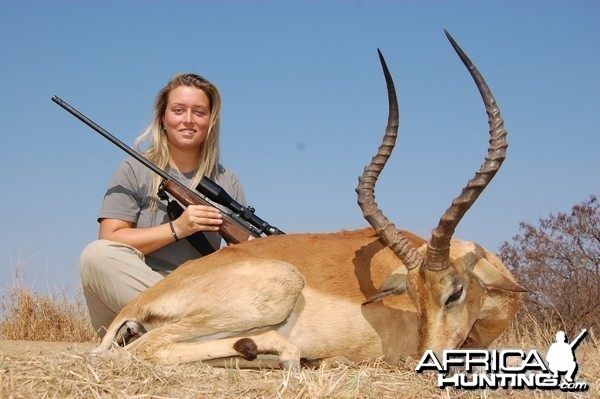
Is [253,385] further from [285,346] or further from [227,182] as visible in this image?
[227,182]

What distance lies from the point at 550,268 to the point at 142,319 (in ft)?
26.3

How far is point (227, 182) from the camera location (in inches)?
294

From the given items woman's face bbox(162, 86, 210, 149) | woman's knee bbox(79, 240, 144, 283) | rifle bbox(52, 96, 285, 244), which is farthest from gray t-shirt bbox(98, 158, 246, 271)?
woman's knee bbox(79, 240, 144, 283)

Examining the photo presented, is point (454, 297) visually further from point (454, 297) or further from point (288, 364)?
point (288, 364)

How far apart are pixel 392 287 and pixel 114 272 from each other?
2478 mm

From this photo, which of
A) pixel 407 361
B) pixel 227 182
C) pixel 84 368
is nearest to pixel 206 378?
pixel 84 368

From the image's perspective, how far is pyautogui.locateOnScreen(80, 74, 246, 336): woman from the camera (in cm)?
618

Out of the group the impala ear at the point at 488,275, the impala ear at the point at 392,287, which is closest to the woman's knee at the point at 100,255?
the impala ear at the point at 392,287

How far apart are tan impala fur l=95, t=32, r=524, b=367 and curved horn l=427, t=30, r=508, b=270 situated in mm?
10

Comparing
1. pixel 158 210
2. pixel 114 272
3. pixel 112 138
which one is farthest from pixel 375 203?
pixel 112 138

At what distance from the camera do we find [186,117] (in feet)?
23.4

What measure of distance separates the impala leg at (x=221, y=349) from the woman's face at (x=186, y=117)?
2.74 m

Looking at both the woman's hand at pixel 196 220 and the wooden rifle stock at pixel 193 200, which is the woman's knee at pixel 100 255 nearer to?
the woman's hand at pixel 196 220

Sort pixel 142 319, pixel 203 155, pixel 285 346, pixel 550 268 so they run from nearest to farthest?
1. pixel 285 346
2. pixel 142 319
3. pixel 203 155
4. pixel 550 268
